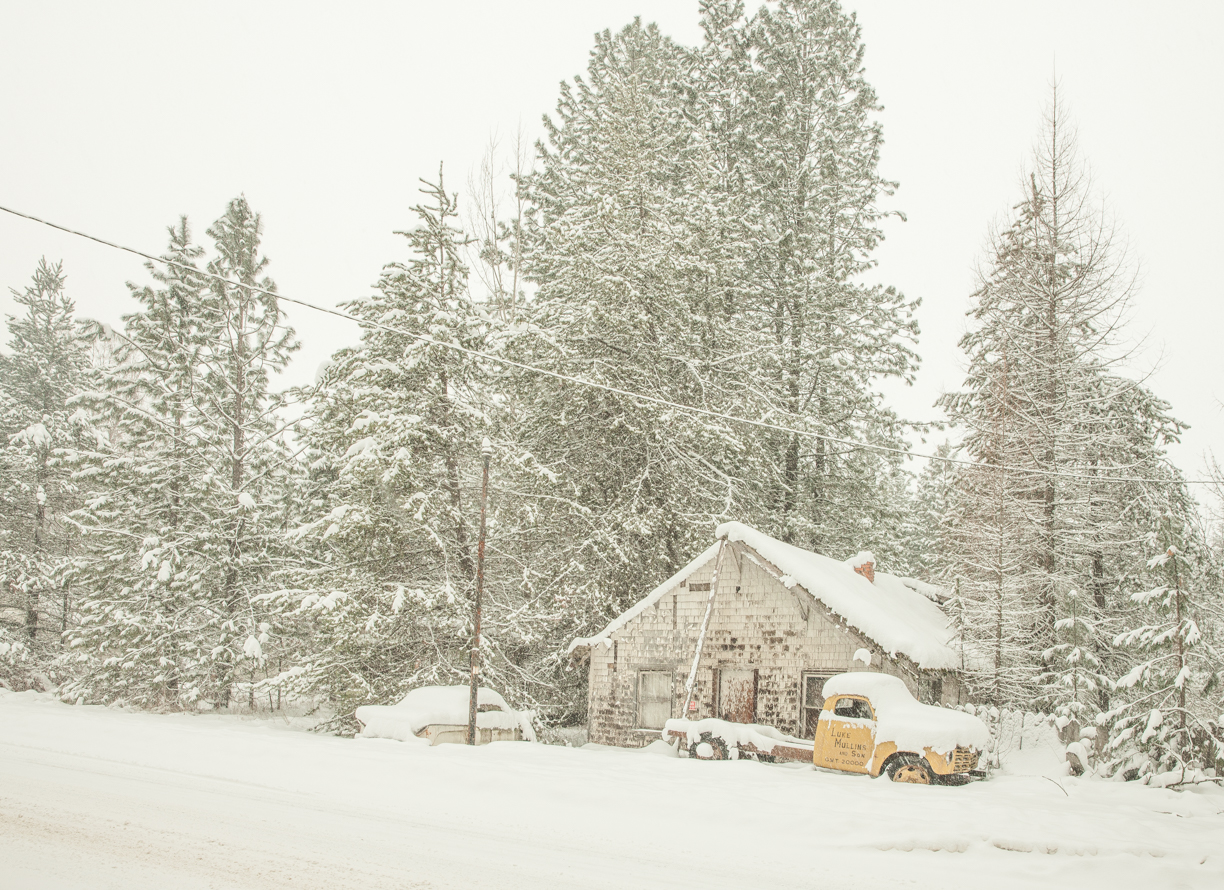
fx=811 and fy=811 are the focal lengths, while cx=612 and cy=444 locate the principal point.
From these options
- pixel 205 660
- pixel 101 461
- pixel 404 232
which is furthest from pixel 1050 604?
pixel 101 461

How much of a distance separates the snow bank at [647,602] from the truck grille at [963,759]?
23.3 ft

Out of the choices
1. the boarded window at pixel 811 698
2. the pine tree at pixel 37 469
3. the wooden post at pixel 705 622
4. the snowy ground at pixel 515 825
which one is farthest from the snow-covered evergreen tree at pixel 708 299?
the pine tree at pixel 37 469

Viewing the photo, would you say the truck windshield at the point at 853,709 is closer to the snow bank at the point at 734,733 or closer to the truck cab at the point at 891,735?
the truck cab at the point at 891,735

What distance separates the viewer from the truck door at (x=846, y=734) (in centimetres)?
1370

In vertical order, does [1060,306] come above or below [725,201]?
below

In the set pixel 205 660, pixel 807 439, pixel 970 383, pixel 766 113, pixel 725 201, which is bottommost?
pixel 205 660

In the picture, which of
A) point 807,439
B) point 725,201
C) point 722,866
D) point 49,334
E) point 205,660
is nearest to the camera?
point 722,866

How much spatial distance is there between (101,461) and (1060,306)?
2639 cm

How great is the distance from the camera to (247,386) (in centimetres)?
2542

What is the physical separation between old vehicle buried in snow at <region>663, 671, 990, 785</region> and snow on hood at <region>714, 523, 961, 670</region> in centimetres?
211

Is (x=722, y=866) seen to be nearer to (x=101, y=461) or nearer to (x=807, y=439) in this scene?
(x=807, y=439)

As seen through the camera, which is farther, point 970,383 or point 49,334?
point 49,334

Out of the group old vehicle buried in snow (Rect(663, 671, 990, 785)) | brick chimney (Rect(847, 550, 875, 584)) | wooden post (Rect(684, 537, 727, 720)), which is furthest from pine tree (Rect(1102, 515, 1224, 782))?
wooden post (Rect(684, 537, 727, 720))

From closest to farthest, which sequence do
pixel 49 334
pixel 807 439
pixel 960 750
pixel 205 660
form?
pixel 960 750 → pixel 205 660 → pixel 807 439 → pixel 49 334
